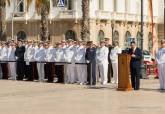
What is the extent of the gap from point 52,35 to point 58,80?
142ft

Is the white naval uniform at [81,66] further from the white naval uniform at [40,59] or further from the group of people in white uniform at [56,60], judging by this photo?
the white naval uniform at [40,59]

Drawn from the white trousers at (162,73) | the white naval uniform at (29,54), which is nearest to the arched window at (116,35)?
the white naval uniform at (29,54)

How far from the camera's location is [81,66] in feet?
95.9

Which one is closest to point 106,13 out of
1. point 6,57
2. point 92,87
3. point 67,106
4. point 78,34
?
point 78,34

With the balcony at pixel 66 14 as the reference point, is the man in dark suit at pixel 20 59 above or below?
below

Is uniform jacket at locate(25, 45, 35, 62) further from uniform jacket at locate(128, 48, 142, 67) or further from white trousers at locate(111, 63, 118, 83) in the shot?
uniform jacket at locate(128, 48, 142, 67)

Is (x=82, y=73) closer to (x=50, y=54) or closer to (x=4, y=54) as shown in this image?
(x=50, y=54)

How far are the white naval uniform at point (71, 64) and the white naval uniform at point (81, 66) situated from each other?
0.28 meters

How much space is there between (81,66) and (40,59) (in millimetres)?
2916

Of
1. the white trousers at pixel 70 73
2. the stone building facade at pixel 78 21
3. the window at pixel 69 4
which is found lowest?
the white trousers at pixel 70 73

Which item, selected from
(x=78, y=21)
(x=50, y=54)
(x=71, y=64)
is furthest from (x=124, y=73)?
(x=78, y=21)

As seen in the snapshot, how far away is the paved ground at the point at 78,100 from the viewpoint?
17.5m

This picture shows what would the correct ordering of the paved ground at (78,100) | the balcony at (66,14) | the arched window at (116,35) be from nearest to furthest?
the paved ground at (78,100) → the balcony at (66,14) → the arched window at (116,35)

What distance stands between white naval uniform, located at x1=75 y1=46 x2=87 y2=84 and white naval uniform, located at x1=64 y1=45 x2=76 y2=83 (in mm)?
276
